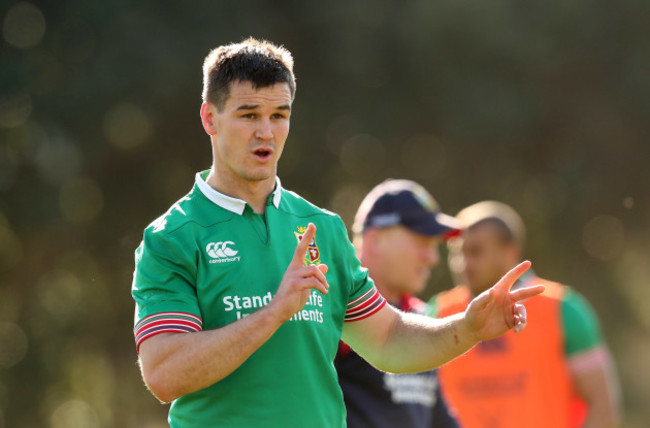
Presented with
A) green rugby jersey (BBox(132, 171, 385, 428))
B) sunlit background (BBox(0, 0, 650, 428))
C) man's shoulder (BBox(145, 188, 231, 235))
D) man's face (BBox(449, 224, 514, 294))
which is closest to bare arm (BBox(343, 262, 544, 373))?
green rugby jersey (BBox(132, 171, 385, 428))

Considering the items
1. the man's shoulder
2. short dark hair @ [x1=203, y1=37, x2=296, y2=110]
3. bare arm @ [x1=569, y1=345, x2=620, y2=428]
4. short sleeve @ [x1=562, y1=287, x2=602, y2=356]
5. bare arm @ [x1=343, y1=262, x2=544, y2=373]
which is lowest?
bare arm @ [x1=569, y1=345, x2=620, y2=428]

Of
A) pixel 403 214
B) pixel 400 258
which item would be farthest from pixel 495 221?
pixel 400 258

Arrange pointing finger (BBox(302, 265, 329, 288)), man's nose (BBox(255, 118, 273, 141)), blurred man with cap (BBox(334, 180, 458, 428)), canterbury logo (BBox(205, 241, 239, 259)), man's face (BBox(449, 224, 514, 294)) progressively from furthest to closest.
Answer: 1. man's face (BBox(449, 224, 514, 294))
2. blurred man with cap (BBox(334, 180, 458, 428))
3. man's nose (BBox(255, 118, 273, 141))
4. canterbury logo (BBox(205, 241, 239, 259))
5. pointing finger (BBox(302, 265, 329, 288))

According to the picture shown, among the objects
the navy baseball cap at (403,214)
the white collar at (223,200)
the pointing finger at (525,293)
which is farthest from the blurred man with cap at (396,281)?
the white collar at (223,200)

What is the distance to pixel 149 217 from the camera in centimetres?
1490

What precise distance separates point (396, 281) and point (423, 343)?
5.76ft

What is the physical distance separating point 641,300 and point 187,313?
14037 millimetres

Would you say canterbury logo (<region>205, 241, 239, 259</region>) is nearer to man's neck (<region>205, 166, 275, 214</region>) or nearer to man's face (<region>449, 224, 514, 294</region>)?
man's neck (<region>205, 166, 275, 214</region>)

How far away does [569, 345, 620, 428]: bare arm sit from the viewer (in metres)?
7.09

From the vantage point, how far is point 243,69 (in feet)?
12.8

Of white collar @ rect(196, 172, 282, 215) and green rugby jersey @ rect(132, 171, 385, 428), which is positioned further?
white collar @ rect(196, 172, 282, 215)

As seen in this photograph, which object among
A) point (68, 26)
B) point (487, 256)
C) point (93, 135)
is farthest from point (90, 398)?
point (487, 256)

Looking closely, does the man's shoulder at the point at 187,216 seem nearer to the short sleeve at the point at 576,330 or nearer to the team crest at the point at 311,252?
the team crest at the point at 311,252

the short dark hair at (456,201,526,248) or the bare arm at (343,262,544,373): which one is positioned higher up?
the short dark hair at (456,201,526,248)
